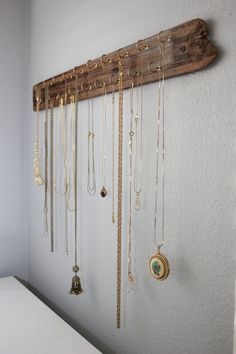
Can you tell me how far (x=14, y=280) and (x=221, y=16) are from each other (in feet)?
4.86

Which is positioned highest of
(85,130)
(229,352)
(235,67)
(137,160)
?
(235,67)

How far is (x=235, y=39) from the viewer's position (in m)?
0.78

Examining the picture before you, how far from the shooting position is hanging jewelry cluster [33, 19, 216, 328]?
909 mm

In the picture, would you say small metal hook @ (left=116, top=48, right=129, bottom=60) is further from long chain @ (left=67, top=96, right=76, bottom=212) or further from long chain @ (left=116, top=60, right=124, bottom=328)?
long chain @ (left=67, top=96, right=76, bottom=212)

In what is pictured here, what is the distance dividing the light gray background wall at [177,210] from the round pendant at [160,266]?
5 centimetres

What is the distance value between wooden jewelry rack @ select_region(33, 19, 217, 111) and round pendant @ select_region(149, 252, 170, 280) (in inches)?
18.6

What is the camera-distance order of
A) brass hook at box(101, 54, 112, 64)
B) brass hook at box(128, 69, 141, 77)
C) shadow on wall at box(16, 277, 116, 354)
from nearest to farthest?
brass hook at box(128, 69, 141, 77)
brass hook at box(101, 54, 112, 64)
shadow on wall at box(16, 277, 116, 354)

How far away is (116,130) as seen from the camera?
117 cm

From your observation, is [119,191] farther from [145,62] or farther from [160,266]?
[145,62]

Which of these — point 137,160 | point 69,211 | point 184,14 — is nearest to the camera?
point 184,14

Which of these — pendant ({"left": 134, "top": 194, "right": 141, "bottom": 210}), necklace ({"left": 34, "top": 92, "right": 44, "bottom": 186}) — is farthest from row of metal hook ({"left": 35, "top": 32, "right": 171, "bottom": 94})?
pendant ({"left": 134, "top": 194, "right": 141, "bottom": 210})

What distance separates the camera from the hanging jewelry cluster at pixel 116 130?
909 mm

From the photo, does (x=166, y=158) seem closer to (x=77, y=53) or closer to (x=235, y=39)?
(x=235, y=39)

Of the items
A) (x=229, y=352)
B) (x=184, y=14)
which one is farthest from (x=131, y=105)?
(x=229, y=352)
